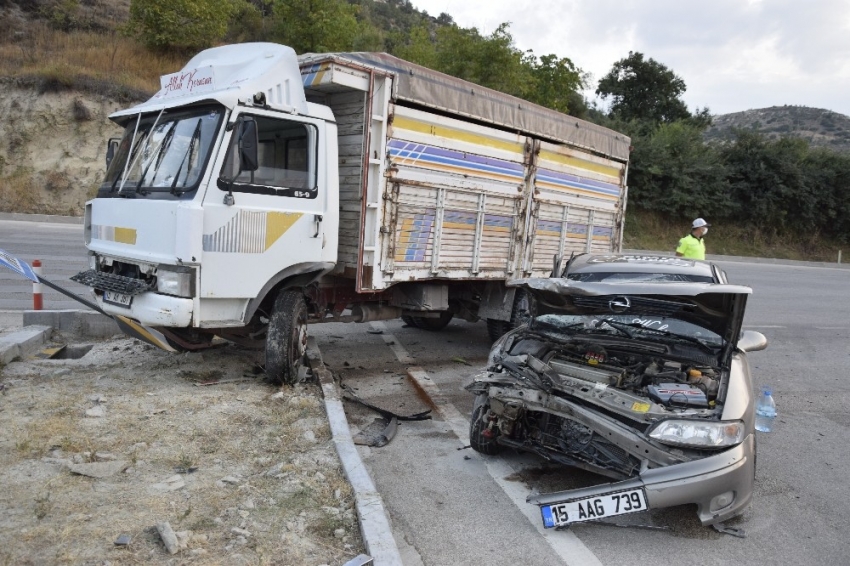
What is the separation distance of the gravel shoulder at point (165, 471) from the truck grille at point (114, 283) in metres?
0.89

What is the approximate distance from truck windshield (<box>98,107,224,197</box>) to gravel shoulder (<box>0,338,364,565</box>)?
1.82m

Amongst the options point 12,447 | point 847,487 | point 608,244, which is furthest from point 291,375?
point 608,244

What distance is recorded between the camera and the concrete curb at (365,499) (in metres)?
3.30

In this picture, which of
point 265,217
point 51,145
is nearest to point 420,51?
point 51,145

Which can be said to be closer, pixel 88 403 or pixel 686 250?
pixel 88 403

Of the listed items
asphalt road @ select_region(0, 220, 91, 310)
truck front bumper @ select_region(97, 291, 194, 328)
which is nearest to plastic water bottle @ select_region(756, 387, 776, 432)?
truck front bumper @ select_region(97, 291, 194, 328)

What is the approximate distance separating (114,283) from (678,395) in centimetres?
471

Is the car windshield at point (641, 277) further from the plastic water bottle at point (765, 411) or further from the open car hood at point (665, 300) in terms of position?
the plastic water bottle at point (765, 411)

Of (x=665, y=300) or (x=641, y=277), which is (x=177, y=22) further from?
(x=665, y=300)

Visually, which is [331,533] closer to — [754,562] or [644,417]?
[644,417]

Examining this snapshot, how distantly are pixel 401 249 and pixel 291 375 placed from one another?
5.87 ft

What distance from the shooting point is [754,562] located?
362 cm

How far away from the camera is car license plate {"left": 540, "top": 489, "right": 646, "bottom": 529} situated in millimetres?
3631

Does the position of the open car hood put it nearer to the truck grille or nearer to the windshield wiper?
the windshield wiper
